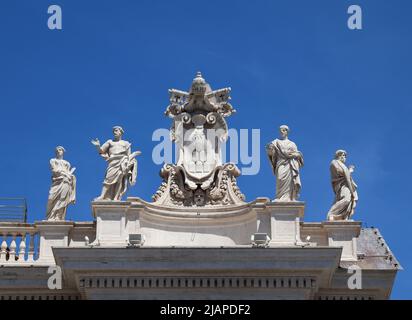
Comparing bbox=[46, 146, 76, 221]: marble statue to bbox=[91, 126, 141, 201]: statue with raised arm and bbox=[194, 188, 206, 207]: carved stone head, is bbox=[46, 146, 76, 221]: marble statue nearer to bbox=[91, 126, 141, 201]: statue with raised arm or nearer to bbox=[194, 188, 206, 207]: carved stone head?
bbox=[91, 126, 141, 201]: statue with raised arm

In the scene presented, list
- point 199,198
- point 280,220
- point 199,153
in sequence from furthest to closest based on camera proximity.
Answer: point 199,153
point 199,198
point 280,220

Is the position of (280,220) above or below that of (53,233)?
above

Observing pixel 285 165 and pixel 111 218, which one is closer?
pixel 111 218

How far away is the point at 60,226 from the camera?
4722 centimetres

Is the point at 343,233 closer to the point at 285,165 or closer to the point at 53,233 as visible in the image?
the point at 285,165

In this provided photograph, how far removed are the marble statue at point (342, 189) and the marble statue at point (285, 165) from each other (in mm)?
1034

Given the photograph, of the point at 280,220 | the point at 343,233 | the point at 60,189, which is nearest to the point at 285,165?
the point at 280,220

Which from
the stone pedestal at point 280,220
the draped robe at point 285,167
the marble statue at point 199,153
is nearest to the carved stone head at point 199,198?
the marble statue at point 199,153

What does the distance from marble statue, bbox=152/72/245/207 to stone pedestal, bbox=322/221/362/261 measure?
251 cm

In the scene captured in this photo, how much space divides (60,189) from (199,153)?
3.94 m

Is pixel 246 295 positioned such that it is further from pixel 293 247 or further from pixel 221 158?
pixel 221 158

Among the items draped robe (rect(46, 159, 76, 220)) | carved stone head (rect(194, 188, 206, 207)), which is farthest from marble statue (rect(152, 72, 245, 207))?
draped robe (rect(46, 159, 76, 220))

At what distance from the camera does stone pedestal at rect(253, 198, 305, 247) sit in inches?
1839

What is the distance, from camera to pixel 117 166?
1869 inches
